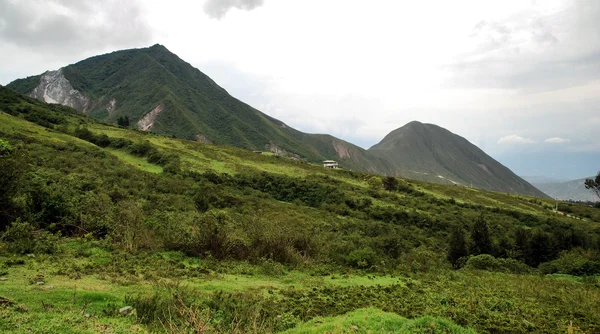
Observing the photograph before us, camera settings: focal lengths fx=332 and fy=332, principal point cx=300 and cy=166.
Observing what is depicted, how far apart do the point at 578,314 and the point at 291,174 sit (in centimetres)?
4525

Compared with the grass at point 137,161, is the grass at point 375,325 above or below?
below

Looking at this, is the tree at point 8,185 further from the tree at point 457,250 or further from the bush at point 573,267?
the bush at point 573,267

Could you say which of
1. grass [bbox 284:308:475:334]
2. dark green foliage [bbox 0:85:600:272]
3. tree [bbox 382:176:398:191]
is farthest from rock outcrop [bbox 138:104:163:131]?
grass [bbox 284:308:475:334]

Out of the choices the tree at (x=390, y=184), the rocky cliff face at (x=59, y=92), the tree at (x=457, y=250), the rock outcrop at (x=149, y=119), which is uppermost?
the rocky cliff face at (x=59, y=92)

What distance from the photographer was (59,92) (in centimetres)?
18850

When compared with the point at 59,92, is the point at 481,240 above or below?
below

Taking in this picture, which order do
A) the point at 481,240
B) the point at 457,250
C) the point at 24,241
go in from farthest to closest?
the point at 481,240
the point at 457,250
the point at 24,241

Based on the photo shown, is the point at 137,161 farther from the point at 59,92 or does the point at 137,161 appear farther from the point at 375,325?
the point at 59,92

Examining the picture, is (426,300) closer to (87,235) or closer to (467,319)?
(467,319)

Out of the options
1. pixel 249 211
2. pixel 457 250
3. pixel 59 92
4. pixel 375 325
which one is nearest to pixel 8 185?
pixel 375 325

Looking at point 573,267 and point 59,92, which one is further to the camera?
point 59,92

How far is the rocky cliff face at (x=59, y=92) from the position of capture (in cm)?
18425

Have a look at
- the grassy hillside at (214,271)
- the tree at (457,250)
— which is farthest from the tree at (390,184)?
the tree at (457,250)

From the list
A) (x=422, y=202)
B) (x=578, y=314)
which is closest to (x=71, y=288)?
(x=578, y=314)
